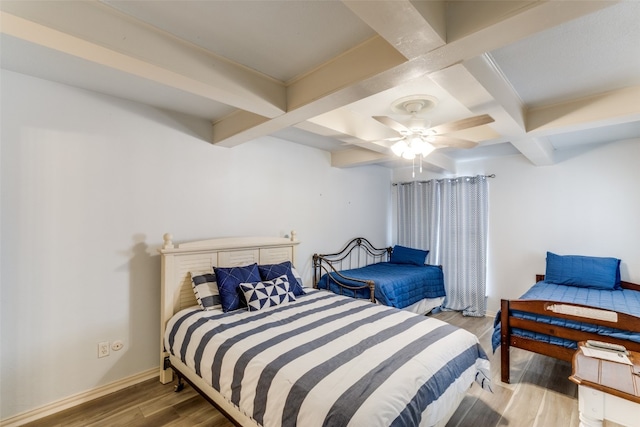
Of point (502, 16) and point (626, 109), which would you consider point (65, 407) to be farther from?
point (626, 109)

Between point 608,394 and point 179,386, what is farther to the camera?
point 179,386

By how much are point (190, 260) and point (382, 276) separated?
2393 millimetres

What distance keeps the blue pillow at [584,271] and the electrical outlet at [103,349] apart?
4.79 meters

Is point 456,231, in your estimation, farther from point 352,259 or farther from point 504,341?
point 504,341

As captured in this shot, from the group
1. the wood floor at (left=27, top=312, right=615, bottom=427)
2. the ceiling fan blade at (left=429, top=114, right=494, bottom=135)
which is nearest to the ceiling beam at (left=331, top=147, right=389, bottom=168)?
the ceiling fan blade at (left=429, top=114, right=494, bottom=135)

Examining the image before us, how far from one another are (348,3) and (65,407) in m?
3.22

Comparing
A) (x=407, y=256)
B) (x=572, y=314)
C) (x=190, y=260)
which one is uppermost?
(x=190, y=260)

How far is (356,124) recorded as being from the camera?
2.89 metres

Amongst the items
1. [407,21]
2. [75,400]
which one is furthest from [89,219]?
[407,21]

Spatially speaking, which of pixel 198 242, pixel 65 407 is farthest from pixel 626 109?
pixel 65 407

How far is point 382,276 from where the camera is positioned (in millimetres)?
3885

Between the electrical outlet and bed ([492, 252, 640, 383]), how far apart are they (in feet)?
11.2

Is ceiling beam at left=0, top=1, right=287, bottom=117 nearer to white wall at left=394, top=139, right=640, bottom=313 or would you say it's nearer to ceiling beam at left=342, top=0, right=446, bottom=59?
ceiling beam at left=342, top=0, right=446, bottom=59

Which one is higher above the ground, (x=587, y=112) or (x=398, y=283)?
(x=587, y=112)
